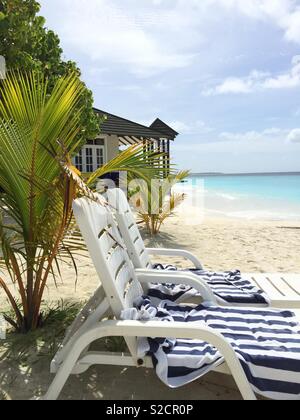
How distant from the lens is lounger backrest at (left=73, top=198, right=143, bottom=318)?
201cm

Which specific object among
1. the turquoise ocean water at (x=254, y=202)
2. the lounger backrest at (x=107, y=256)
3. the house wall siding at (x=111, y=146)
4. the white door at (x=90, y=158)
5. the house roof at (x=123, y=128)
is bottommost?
the turquoise ocean water at (x=254, y=202)

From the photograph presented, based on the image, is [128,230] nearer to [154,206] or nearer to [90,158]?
[154,206]

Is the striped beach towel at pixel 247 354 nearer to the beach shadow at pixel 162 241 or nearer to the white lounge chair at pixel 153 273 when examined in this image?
the white lounge chair at pixel 153 273

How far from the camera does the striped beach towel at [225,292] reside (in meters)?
2.88

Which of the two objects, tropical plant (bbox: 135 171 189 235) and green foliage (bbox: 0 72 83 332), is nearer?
green foliage (bbox: 0 72 83 332)

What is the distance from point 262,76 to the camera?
2339 cm

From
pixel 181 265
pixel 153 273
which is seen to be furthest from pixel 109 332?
pixel 181 265

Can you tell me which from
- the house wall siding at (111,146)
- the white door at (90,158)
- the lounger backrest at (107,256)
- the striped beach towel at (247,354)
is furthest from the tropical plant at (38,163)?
the house wall siding at (111,146)

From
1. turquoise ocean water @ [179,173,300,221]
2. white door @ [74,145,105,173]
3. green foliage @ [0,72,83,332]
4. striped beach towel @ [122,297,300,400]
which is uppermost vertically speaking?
white door @ [74,145,105,173]

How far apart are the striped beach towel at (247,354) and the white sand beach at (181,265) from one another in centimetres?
44

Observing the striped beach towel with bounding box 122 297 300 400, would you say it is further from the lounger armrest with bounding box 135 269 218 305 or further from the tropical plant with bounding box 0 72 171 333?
the tropical plant with bounding box 0 72 171 333

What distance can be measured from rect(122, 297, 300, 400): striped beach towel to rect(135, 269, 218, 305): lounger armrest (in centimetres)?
42

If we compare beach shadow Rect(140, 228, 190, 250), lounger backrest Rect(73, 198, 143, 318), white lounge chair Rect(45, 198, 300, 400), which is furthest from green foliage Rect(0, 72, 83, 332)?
beach shadow Rect(140, 228, 190, 250)

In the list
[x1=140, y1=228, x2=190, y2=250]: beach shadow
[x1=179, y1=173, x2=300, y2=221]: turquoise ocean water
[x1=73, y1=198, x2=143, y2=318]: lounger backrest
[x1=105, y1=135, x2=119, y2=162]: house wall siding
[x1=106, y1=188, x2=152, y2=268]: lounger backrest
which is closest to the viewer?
[x1=73, y1=198, x2=143, y2=318]: lounger backrest
